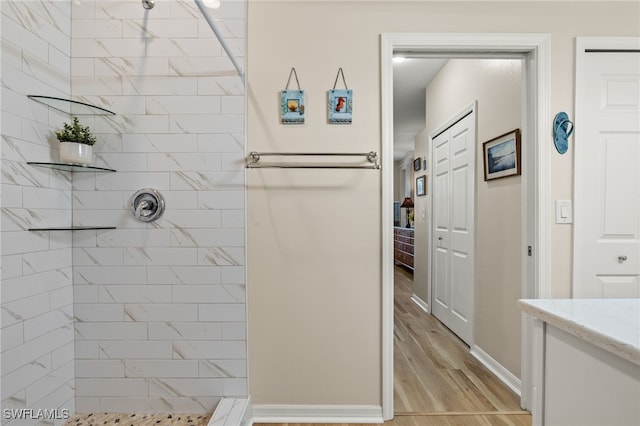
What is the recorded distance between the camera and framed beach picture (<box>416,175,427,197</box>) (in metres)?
3.84

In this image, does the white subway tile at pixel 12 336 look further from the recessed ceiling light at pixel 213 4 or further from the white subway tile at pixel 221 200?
the recessed ceiling light at pixel 213 4

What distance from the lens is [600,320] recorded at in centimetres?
81

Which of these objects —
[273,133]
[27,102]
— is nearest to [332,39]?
[273,133]

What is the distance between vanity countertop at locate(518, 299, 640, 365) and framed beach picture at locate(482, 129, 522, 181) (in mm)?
1104

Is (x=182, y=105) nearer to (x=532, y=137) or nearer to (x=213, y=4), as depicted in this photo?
(x=213, y=4)

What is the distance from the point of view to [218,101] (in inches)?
63.4

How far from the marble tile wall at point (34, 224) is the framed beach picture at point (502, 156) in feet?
8.36

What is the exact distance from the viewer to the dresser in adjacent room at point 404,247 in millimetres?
5777

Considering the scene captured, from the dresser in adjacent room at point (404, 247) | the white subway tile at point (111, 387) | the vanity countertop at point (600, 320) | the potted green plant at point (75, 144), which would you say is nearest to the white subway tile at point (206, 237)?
→ the potted green plant at point (75, 144)

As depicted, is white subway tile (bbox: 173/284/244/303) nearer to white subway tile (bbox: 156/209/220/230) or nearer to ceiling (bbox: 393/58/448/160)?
white subway tile (bbox: 156/209/220/230)

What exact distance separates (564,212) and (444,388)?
130 cm

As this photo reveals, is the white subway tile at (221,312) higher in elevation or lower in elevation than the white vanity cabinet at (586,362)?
lower

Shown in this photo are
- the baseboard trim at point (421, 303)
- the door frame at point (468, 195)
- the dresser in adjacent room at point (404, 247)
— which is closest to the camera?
the door frame at point (468, 195)

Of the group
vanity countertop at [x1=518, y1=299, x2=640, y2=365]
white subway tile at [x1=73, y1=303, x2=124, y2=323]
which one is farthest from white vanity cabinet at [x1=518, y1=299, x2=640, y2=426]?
white subway tile at [x1=73, y1=303, x2=124, y2=323]
